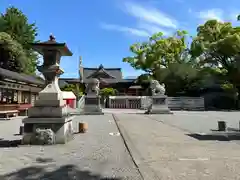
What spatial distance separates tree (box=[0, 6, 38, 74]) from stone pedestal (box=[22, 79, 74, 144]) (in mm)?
31853

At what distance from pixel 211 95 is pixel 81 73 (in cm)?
2668

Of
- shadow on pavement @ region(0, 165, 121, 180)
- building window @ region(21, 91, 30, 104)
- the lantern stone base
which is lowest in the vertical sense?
shadow on pavement @ region(0, 165, 121, 180)

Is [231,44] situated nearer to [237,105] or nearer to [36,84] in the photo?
[237,105]

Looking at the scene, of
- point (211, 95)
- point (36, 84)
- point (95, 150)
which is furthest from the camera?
point (211, 95)

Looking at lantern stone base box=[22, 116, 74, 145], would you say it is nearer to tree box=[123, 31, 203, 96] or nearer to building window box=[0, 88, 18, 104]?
building window box=[0, 88, 18, 104]

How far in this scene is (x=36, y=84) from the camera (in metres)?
28.1

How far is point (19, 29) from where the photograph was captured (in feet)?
131

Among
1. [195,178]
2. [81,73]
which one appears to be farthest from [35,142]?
[81,73]

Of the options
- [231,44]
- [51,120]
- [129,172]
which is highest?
[231,44]

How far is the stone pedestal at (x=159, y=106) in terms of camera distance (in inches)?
939

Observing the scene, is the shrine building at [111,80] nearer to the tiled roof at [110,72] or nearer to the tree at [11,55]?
the tiled roof at [110,72]

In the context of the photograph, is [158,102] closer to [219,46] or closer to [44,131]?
[219,46]

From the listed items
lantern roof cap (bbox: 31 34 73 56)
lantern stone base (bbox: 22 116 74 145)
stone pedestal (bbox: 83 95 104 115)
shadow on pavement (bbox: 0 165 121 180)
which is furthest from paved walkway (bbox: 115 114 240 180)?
stone pedestal (bbox: 83 95 104 115)

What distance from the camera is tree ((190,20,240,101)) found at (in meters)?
30.2
